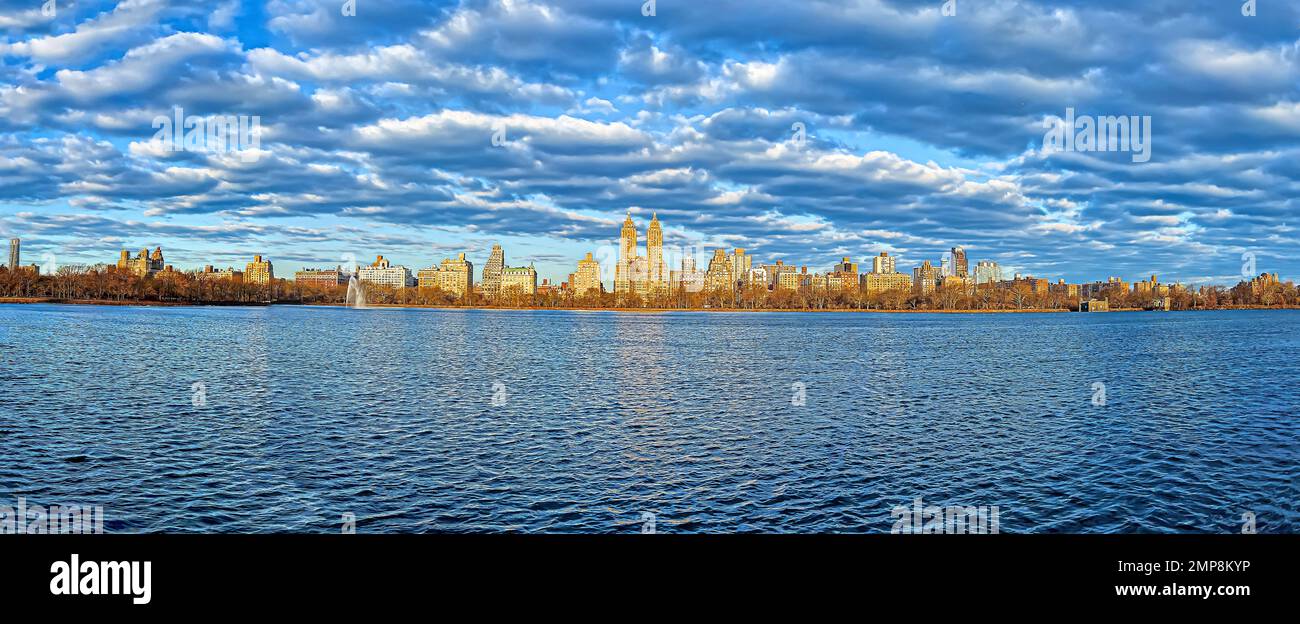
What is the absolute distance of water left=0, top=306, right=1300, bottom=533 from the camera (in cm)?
2212

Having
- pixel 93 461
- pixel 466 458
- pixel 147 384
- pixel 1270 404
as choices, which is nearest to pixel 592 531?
pixel 466 458

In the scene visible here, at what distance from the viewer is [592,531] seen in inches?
773

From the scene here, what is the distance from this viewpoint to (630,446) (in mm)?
31234

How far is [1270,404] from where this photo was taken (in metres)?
45.8

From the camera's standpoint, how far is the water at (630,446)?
72.6ft

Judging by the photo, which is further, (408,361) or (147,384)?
(408,361)

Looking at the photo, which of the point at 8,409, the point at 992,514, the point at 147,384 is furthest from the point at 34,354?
the point at 992,514

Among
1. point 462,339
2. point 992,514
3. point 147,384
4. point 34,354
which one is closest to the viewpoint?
point 992,514
